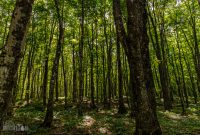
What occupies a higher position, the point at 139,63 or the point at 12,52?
the point at 139,63

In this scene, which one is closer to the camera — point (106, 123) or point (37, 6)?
point (106, 123)

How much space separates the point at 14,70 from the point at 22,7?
116cm

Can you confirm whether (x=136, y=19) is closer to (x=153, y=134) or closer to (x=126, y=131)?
(x=153, y=134)

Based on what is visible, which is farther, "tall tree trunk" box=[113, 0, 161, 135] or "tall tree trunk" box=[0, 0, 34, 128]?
"tall tree trunk" box=[113, 0, 161, 135]

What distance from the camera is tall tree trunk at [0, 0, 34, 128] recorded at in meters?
3.53

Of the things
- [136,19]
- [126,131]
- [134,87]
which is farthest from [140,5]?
[126,131]

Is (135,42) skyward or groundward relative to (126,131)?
skyward

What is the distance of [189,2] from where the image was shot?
1075 inches

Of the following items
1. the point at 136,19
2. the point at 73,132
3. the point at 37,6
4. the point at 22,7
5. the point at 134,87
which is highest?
the point at 37,6

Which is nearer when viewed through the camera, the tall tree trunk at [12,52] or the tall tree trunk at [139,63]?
Result: the tall tree trunk at [12,52]

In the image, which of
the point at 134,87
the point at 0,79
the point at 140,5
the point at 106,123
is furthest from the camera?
the point at 106,123

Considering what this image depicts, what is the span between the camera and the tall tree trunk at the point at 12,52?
11.6 ft

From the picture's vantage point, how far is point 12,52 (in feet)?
12.0

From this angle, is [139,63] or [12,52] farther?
[139,63]
